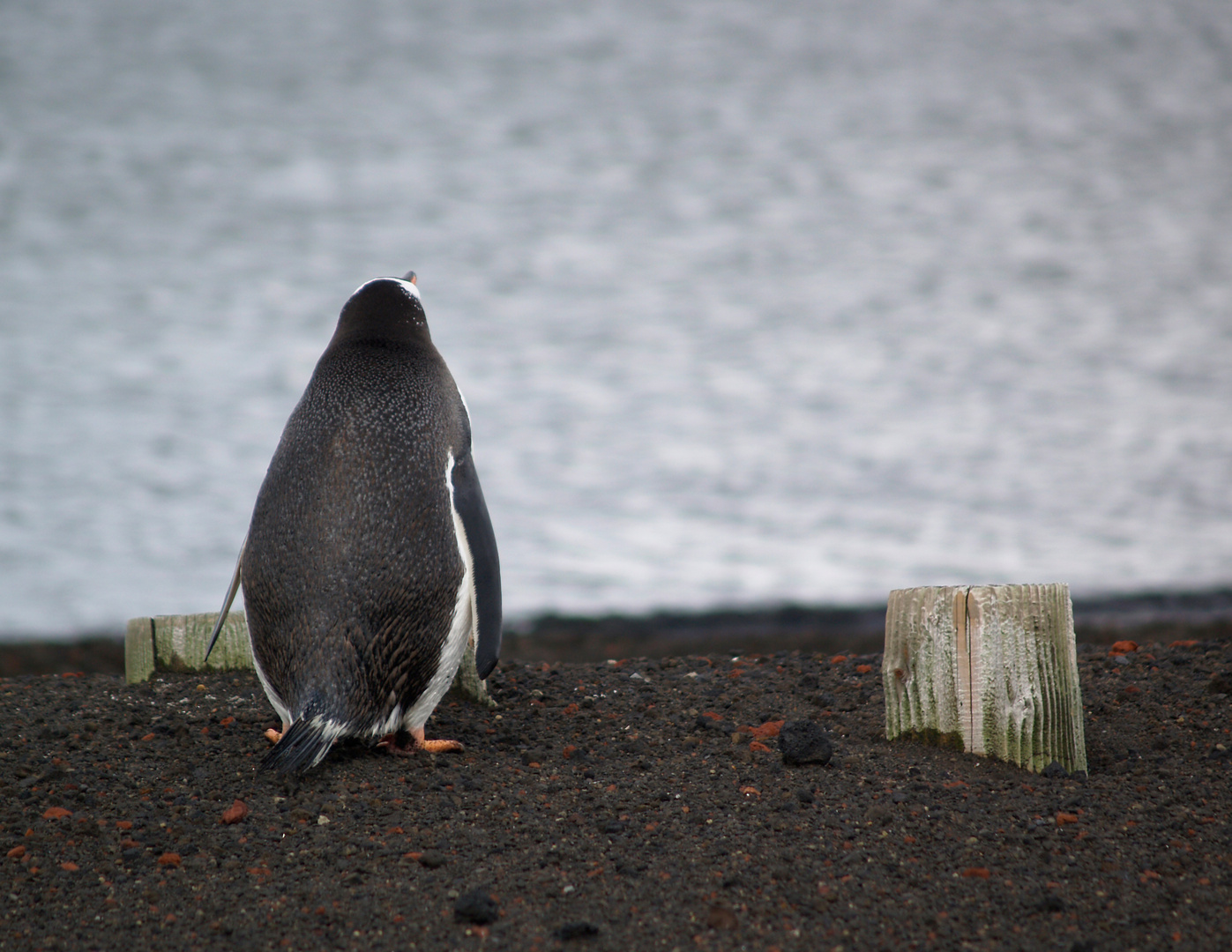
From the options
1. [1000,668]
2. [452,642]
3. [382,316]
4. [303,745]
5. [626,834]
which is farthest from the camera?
[382,316]

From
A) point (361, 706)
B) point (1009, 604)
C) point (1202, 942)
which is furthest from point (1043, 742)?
point (361, 706)

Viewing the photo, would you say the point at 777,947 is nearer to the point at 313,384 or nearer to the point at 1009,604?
the point at 1009,604

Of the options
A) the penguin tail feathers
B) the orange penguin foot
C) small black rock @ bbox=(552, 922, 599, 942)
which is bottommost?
small black rock @ bbox=(552, 922, 599, 942)

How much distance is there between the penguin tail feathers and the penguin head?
1.39 meters

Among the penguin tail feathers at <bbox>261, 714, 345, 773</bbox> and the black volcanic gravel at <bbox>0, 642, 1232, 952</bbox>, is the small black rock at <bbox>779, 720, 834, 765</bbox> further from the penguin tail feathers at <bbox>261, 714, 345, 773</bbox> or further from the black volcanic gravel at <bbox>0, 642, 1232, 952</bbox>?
the penguin tail feathers at <bbox>261, 714, 345, 773</bbox>

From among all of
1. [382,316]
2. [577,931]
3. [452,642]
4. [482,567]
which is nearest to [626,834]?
[577,931]

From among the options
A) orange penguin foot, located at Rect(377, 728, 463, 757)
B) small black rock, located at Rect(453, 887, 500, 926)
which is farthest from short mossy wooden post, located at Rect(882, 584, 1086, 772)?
small black rock, located at Rect(453, 887, 500, 926)

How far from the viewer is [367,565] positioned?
317cm

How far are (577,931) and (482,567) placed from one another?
4.91 ft

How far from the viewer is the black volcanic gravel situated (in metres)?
2.26

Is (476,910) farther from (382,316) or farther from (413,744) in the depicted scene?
(382,316)

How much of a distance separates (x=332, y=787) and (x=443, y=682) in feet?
1.65

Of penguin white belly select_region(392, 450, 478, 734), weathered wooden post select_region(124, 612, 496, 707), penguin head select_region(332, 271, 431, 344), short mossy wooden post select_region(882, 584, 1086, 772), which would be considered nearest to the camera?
short mossy wooden post select_region(882, 584, 1086, 772)

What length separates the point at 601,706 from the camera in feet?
12.9
